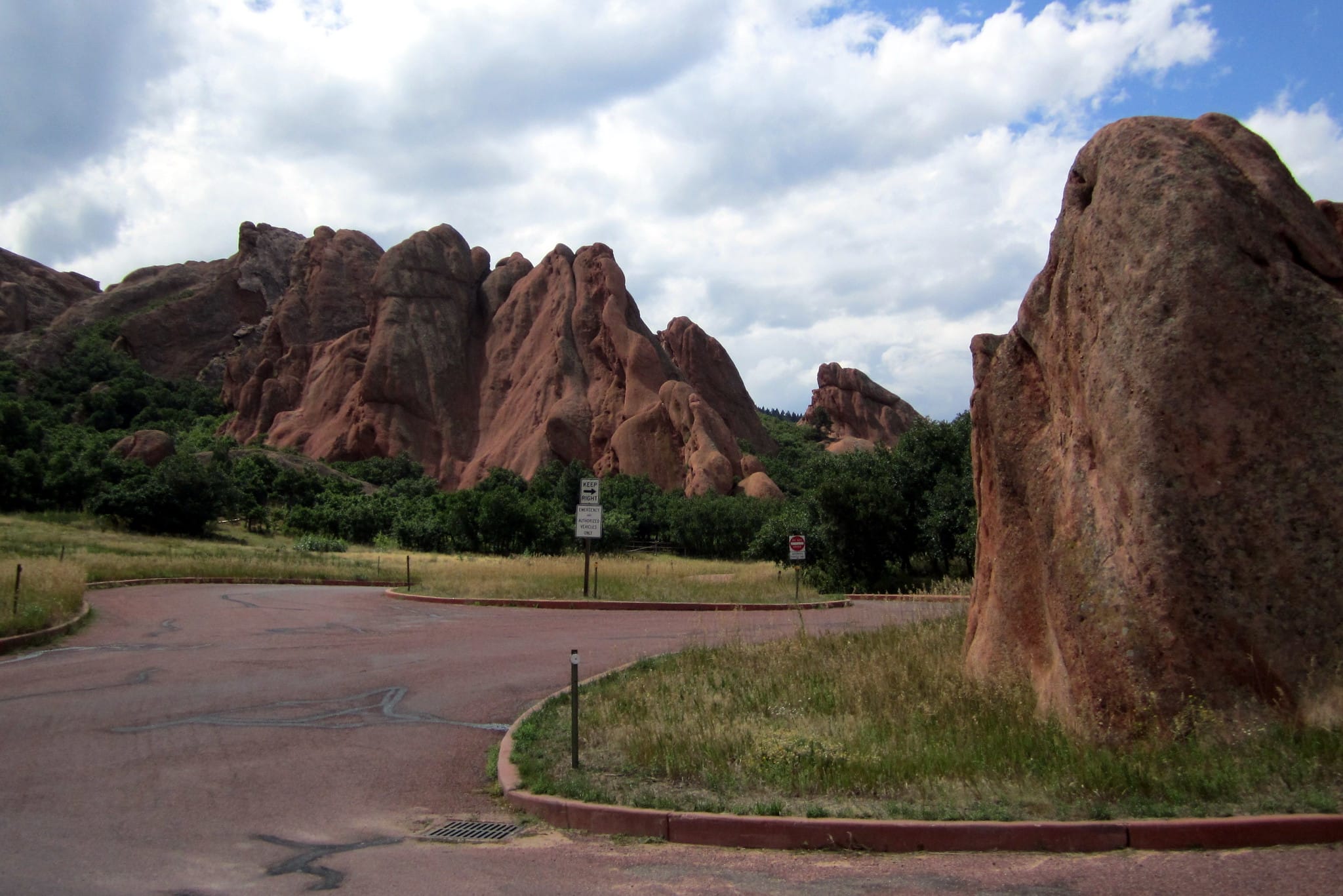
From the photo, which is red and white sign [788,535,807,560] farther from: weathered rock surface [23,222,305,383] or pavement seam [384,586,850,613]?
weathered rock surface [23,222,305,383]

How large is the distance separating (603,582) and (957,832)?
73.1 ft

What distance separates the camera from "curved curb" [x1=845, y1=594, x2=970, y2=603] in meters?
15.9

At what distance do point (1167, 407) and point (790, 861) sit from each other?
4.17 m

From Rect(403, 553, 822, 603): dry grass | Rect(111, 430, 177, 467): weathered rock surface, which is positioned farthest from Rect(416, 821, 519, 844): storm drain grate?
Rect(111, 430, 177, 467): weathered rock surface

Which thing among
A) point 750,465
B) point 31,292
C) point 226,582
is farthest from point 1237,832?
point 31,292

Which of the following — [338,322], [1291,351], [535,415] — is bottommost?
[1291,351]

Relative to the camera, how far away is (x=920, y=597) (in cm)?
2062

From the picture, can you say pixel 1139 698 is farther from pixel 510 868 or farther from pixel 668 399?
pixel 668 399

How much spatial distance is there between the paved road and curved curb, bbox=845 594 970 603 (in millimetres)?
1026

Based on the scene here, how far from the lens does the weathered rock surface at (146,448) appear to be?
6065 centimetres

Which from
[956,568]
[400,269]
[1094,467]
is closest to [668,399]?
[400,269]

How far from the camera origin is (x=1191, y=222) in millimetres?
7320

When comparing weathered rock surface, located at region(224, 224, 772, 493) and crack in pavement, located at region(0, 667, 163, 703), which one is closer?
crack in pavement, located at region(0, 667, 163, 703)

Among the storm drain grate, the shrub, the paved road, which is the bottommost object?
the storm drain grate
